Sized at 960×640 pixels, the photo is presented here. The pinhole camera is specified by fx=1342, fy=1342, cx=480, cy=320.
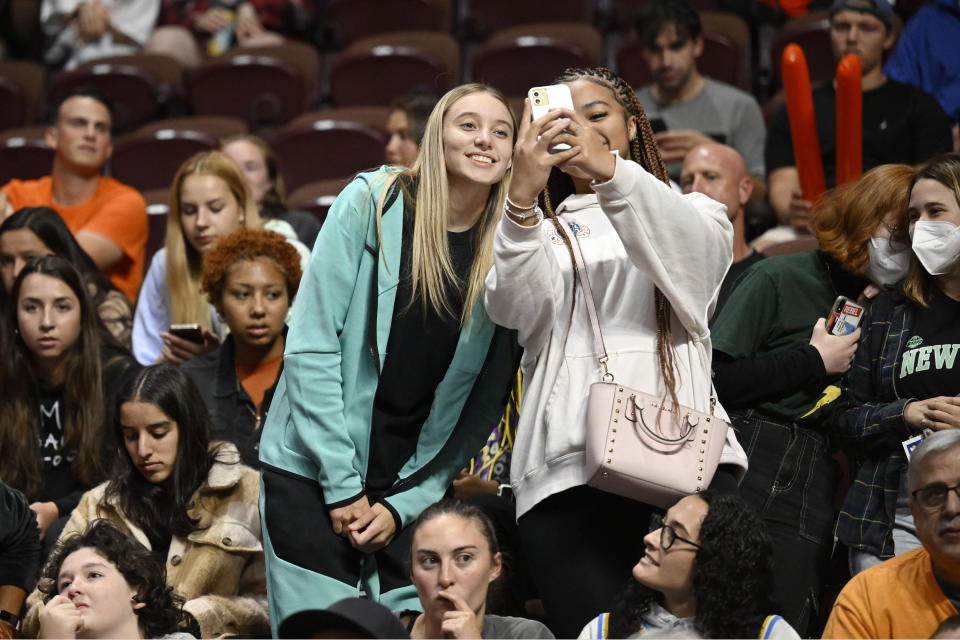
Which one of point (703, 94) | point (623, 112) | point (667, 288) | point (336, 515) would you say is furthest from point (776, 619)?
point (703, 94)

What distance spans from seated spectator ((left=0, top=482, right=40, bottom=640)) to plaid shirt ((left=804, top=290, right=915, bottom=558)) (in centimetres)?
171

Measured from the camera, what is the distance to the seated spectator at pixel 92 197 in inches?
177

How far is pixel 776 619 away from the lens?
2.22 meters

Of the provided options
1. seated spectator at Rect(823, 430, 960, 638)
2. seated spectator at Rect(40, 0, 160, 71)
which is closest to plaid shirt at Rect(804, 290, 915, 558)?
seated spectator at Rect(823, 430, 960, 638)

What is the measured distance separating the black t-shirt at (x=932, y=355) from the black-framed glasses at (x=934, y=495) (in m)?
0.45

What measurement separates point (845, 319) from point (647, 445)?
0.97 meters

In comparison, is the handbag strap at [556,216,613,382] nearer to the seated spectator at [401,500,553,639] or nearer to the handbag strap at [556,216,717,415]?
the handbag strap at [556,216,717,415]

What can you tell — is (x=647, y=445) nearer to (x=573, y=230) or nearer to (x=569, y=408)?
(x=569, y=408)

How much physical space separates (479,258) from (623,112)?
365 millimetres

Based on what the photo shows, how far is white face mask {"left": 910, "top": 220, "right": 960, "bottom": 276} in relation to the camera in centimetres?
279

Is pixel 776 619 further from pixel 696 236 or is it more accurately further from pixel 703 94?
pixel 703 94

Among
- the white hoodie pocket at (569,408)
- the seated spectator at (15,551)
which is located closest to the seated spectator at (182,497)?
the seated spectator at (15,551)

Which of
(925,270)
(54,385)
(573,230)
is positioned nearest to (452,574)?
(573,230)

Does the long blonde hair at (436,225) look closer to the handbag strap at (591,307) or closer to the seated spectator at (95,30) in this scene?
the handbag strap at (591,307)
